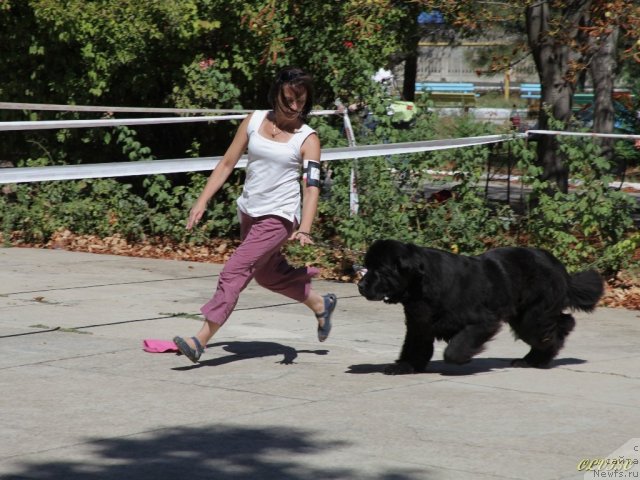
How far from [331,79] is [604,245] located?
3.86 m

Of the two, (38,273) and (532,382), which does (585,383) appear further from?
(38,273)

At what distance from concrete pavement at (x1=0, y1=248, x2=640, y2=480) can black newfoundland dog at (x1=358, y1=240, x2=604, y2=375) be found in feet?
0.70

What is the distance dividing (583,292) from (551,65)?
6.20m

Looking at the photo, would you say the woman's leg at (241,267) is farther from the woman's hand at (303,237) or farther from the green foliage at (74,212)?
the green foliage at (74,212)

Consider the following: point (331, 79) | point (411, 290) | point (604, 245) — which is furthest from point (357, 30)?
point (411, 290)

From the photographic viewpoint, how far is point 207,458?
5012mm

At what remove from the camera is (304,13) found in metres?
12.8

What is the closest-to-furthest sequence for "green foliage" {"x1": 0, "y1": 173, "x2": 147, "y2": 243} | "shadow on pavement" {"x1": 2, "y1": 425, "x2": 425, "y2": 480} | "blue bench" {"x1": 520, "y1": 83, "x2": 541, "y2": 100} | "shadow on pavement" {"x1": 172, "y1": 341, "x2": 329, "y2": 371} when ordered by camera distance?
1. "shadow on pavement" {"x1": 2, "y1": 425, "x2": 425, "y2": 480}
2. "shadow on pavement" {"x1": 172, "y1": 341, "x2": 329, "y2": 371}
3. "green foliage" {"x1": 0, "y1": 173, "x2": 147, "y2": 243}
4. "blue bench" {"x1": 520, "y1": 83, "x2": 541, "y2": 100}

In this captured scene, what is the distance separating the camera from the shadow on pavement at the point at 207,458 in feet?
15.6

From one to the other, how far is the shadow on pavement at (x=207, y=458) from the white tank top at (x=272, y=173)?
171 cm

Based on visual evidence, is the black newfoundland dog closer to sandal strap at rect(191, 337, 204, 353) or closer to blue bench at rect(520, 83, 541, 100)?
sandal strap at rect(191, 337, 204, 353)

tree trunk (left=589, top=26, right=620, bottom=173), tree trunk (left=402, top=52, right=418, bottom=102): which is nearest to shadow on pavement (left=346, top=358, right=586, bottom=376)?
tree trunk (left=589, top=26, right=620, bottom=173)

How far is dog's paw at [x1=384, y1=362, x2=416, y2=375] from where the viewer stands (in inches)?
269

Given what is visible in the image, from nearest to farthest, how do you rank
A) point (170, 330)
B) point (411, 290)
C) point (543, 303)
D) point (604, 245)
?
1. point (411, 290)
2. point (543, 303)
3. point (170, 330)
4. point (604, 245)
